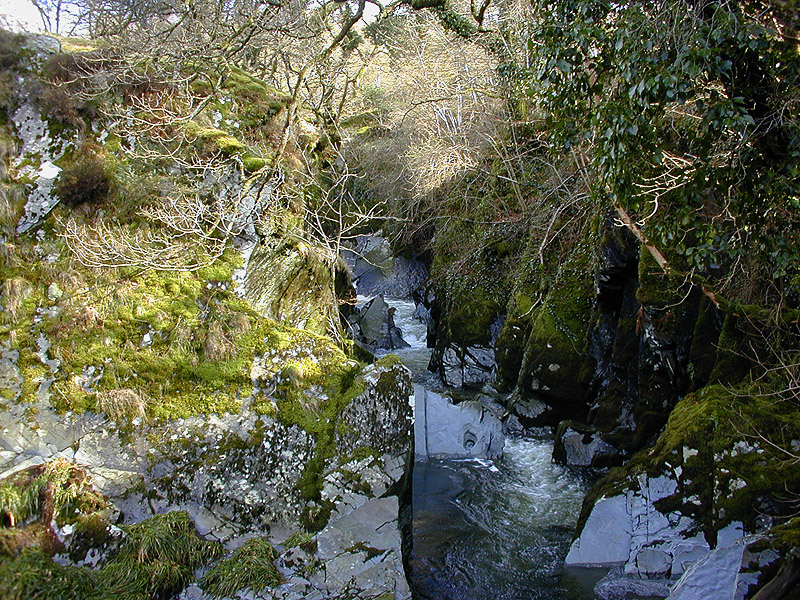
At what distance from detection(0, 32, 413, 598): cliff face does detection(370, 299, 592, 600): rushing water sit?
1.11 metres

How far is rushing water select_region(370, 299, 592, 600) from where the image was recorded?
5.36 m

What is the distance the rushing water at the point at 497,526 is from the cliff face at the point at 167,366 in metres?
1.11

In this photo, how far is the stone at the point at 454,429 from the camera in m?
8.34

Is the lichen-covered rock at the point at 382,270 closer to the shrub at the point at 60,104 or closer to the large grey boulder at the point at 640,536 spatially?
the shrub at the point at 60,104

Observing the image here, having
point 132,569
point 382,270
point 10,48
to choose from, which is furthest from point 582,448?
point 382,270

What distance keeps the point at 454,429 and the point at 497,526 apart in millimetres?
2120

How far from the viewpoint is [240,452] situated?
17.3ft

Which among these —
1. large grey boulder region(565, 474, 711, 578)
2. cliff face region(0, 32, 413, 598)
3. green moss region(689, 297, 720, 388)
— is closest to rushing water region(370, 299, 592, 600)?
large grey boulder region(565, 474, 711, 578)

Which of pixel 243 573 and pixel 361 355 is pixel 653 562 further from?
pixel 361 355

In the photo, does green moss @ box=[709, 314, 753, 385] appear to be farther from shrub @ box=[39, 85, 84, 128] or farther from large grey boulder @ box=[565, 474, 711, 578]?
shrub @ box=[39, 85, 84, 128]

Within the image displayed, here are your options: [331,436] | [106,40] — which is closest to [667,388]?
[331,436]

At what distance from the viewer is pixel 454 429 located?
8.46m

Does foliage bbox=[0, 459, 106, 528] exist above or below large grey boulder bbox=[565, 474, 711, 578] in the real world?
above

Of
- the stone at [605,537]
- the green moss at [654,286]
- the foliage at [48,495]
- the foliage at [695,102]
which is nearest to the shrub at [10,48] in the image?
the foliage at [48,495]
